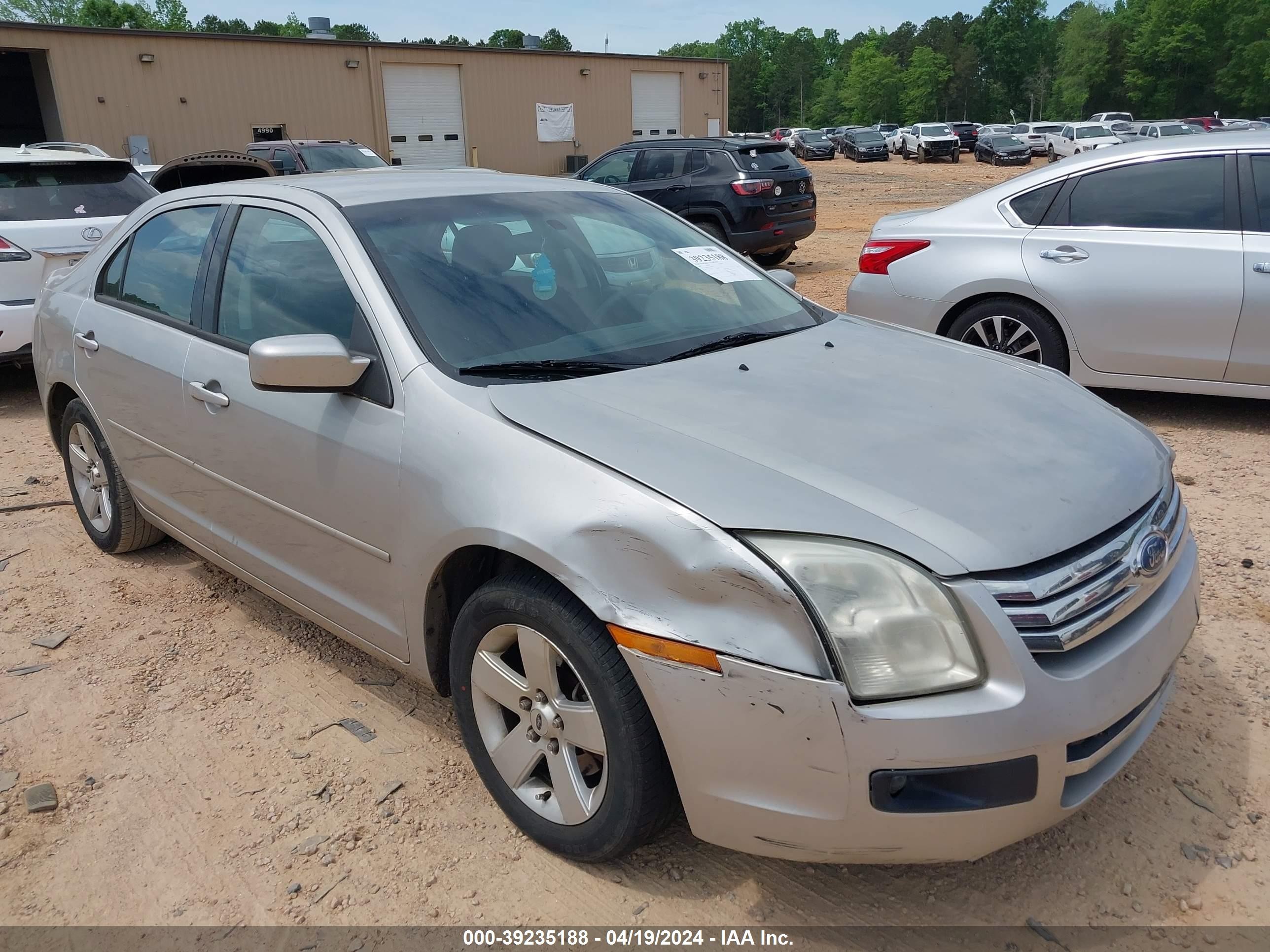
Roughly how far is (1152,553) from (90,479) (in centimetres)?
424

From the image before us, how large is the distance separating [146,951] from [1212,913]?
2435 mm

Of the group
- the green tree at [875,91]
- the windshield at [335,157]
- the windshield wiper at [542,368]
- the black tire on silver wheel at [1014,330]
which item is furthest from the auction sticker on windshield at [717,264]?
the green tree at [875,91]

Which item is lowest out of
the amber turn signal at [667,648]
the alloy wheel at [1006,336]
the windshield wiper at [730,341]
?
the alloy wheel at [1006,336]

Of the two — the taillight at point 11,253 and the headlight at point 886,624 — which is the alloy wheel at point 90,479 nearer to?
the taillight at point 11,253

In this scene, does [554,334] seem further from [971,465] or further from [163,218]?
[163,218]

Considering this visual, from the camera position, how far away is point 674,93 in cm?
3388

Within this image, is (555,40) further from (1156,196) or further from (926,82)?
(1156,196)

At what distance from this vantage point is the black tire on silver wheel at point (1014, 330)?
5.59 meters

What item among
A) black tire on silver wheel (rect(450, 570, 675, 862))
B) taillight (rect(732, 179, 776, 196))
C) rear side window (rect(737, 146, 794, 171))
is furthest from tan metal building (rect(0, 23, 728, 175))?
black tire on silver wheel (rect(450, 570, 675, 862))

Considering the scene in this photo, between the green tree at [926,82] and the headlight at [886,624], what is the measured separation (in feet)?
352

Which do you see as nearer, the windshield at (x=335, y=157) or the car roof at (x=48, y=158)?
the car roof at (x=48, y=158)

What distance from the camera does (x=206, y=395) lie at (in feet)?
10.6

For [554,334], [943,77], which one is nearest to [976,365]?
[554,334]

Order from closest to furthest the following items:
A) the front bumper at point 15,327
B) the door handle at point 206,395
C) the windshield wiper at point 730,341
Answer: the windshield wiper at point 730,341
the door handle at point 206,395
the front bumper at point 15,327
